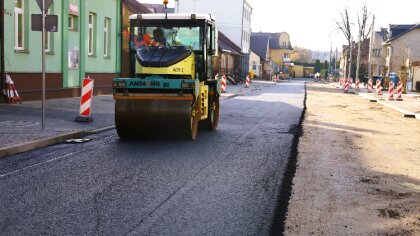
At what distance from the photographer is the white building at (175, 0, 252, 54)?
73125 millimetres

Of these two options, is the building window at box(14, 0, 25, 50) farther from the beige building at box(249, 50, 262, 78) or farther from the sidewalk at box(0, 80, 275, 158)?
the beige building at box(249, 50, 262, 78)

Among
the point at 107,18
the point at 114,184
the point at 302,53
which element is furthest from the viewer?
the point at 302,53

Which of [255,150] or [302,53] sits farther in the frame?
[302,53]

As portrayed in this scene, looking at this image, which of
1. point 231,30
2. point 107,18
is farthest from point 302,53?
point 107,18

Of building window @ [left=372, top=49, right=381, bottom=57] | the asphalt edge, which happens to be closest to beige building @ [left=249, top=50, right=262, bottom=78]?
building window @ [left=372, top=49, right=381, bottom=57]

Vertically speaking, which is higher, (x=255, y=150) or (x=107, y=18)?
(x=107, y=18)

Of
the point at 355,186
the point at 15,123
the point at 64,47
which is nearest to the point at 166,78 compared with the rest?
the point at 15,123

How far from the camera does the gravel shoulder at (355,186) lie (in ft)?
18.0

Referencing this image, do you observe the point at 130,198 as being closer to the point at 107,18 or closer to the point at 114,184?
the point at 114,184

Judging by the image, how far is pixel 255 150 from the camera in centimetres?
1036

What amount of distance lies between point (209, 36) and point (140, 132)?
8.54 feet

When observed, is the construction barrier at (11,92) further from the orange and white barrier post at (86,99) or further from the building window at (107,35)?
the building window at (107,35)

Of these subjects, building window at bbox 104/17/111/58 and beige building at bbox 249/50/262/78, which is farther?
beige building at bbox 249/50/262/78

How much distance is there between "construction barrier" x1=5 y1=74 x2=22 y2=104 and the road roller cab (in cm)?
674
